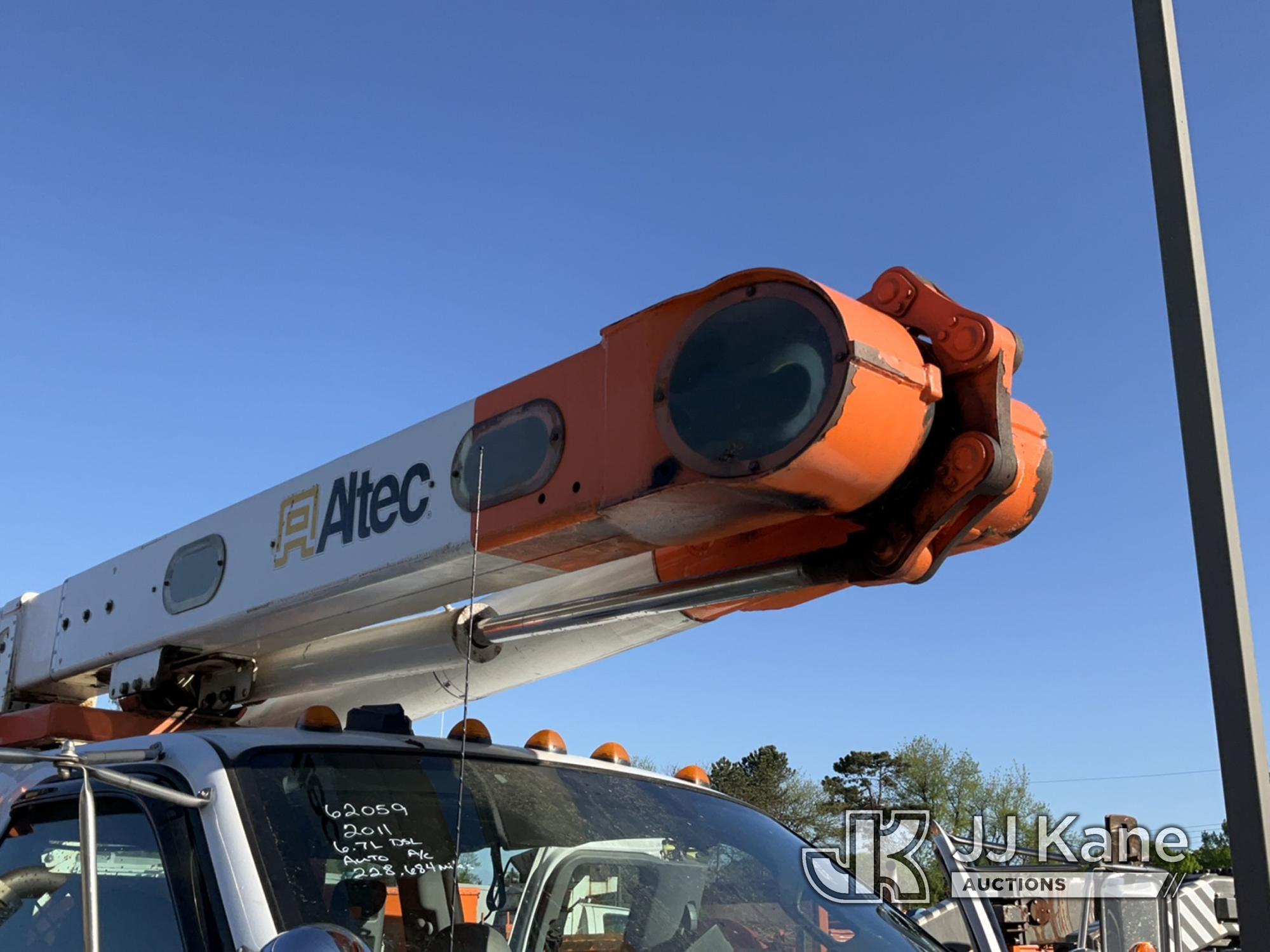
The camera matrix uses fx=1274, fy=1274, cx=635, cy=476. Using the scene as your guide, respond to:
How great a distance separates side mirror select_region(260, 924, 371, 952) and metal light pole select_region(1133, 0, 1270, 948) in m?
1.20

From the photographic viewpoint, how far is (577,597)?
368cm

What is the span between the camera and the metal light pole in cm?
166

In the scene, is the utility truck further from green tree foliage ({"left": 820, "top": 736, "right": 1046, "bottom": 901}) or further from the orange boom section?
green tree foliage ({"left": 820, "top": 736, "right": 1046, "bottom": 901})

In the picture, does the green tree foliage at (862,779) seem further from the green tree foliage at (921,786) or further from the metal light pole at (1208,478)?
the metal light pole at (1208,478)

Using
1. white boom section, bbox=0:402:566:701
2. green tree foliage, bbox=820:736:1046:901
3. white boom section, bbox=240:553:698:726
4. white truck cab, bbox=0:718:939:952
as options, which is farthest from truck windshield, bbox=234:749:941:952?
green tree foliage, bbox=820:736:1046:901

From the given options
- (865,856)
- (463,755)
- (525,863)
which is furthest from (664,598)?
(865,856)

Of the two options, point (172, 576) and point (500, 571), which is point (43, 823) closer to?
point (500, 571)

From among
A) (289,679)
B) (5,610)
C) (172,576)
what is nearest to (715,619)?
(289,679)

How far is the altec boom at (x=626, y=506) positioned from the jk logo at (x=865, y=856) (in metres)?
0.69

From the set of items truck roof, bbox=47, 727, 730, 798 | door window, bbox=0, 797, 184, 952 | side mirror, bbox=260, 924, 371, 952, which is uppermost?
truck roof, bbox=47, 727, 730, 798

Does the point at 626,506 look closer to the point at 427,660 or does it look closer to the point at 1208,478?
the point at 1208,478

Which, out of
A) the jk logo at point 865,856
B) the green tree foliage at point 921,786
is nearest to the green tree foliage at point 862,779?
the green tree foliage at point 921,786

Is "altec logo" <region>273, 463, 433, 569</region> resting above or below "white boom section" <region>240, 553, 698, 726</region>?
above

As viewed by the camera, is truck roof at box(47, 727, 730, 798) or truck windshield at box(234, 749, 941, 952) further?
truck roof at box(47, 727, 730, 798)
